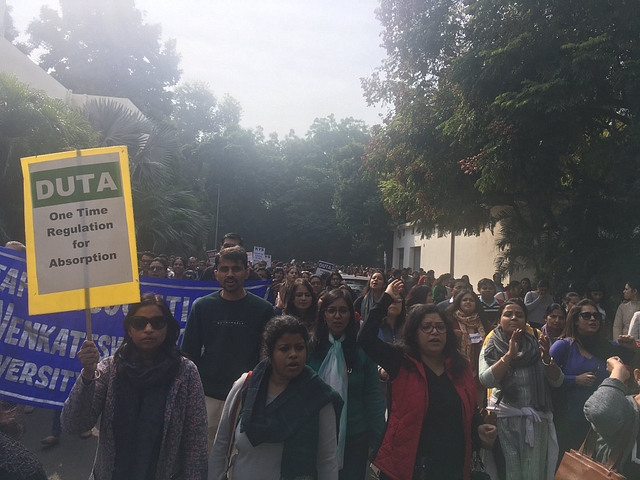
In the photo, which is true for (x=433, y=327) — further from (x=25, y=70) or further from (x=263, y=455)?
(x=25, y=70)

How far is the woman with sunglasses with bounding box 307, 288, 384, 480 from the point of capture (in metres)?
3.68

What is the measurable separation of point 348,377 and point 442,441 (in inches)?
31.5

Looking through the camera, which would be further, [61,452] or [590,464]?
[61,452]

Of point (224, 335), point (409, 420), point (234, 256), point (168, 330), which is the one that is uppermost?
point (234, 256)

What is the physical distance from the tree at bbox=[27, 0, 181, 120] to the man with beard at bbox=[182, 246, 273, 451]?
44137 millimetres

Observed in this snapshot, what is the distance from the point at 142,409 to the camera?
2.68 metres

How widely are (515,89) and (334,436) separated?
1096 cm

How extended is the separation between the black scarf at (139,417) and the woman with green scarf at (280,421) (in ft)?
1.17

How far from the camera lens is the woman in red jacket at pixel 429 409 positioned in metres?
3.21

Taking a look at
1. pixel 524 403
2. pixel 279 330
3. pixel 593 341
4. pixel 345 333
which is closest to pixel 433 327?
pixel 345 333

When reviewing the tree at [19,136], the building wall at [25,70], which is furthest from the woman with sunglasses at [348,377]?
the building wall at [25,70]

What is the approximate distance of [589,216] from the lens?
13.2 metres

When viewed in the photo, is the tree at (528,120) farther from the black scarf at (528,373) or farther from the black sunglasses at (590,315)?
the black scarf at (528,373)

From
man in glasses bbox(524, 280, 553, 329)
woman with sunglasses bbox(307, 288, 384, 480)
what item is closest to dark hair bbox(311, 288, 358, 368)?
woman with sunglasses bbox(307, 288, 384, 480)
